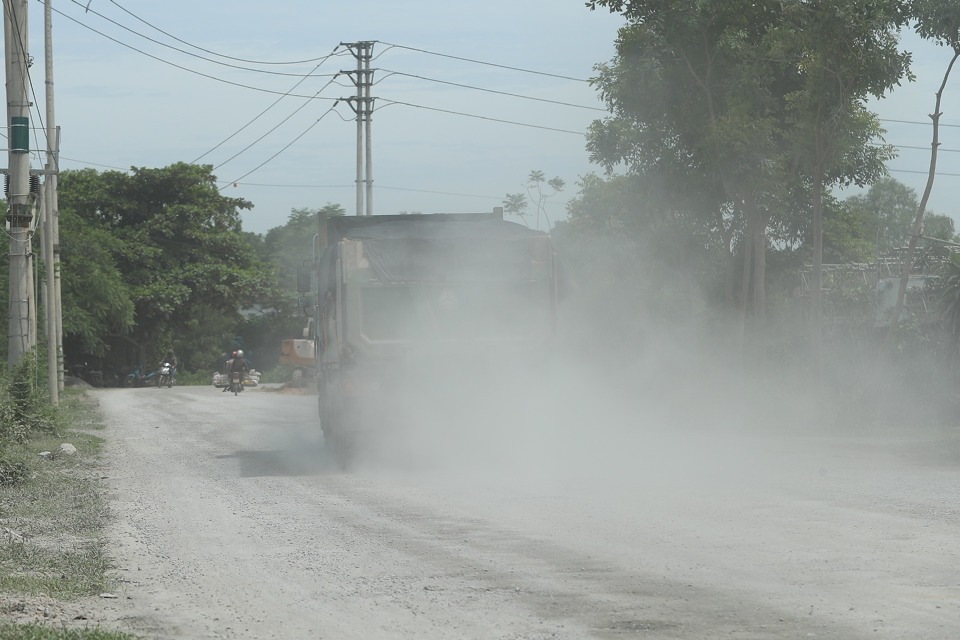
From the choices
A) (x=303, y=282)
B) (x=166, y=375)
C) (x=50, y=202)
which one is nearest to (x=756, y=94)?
(x=303, y=282)

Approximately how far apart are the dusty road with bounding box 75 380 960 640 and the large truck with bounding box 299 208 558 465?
785 millimetres

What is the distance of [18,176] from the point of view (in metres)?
20.8

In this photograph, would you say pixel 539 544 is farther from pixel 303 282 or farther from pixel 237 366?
pixel 237 366

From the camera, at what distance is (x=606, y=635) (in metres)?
6.31

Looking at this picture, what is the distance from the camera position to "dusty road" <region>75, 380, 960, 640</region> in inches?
265

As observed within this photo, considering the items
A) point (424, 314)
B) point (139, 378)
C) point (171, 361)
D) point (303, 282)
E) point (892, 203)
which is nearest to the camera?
point (424, 314)

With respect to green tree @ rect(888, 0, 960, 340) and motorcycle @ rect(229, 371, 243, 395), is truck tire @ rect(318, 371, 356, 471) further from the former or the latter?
motorcycle @ rect(229, 371, 243, 395)

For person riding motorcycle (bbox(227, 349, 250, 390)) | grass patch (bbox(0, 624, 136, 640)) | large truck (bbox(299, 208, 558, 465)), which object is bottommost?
person riding motorcycle (bbox(227, 349, 250, 390))

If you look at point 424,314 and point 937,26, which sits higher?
point 937,26

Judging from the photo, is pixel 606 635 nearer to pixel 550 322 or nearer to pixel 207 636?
pixel 207 636

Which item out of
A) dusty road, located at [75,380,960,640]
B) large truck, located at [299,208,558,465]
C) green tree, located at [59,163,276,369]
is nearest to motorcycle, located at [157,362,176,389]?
green tree, located at [59,163,276,369]

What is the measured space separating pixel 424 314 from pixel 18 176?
9.47 metres

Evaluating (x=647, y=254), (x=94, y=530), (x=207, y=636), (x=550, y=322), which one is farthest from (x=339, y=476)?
(x=647, y=254)

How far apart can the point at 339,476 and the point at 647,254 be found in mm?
23549
